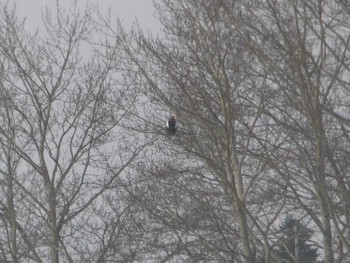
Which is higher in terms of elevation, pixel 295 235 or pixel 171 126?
pixel 171 126

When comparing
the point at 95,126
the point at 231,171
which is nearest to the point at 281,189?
the point at 231,171

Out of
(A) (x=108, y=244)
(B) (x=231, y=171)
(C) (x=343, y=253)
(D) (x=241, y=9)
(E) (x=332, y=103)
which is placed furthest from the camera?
(A) (x=108, y=244)

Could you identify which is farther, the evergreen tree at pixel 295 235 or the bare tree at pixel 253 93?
the evergreen tree at pixel 295 235

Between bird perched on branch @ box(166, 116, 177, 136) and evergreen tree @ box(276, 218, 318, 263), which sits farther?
evergreen tree @ box(276, 218, 318, 263)

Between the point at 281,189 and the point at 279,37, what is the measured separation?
341 cm

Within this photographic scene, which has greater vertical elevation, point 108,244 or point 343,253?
point 108,244

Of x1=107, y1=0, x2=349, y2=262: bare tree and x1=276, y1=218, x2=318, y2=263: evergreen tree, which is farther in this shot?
x1=276, y1=218, x2=318, y2=263: evergreen tree

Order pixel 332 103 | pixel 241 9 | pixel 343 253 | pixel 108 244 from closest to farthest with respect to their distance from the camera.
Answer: pixel 343 253 → pixel 241 9 → pixel 332 103 → pixel 108 244

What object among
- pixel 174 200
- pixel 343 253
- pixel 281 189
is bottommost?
pixel 343 253

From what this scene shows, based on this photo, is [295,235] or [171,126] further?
[295,235]

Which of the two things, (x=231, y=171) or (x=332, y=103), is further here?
(x=332, y=103)

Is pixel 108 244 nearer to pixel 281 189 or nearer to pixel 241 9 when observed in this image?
pixel 281 189

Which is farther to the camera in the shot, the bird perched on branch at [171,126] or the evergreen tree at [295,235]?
the evergreen tree at [295,235]

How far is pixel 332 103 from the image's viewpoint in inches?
488
